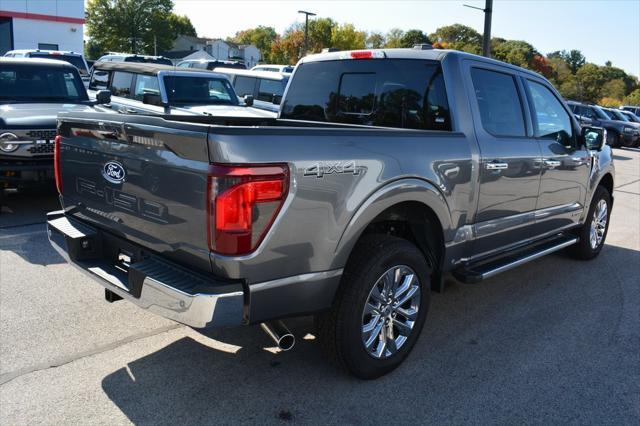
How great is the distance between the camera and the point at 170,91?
32.4 feet

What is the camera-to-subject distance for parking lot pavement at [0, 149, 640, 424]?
118 inches

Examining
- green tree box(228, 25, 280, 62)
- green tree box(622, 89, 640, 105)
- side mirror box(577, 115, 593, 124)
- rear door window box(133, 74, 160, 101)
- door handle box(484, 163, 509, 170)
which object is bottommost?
door handle box(484, 163, 509, 170)

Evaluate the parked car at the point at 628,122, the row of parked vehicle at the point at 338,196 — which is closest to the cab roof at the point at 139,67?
the row of parked vehicle at the point at 338,196

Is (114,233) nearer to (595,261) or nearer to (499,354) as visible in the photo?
(499,354)

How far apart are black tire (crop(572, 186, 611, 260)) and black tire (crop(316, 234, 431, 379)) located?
3.35 m

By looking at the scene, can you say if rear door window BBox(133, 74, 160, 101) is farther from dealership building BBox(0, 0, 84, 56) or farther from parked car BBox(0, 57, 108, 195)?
dealership building BBox(0, 0, 84, 56)

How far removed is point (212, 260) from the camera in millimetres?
2629

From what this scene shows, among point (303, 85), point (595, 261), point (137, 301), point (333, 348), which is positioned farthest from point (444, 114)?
point (595, 261)

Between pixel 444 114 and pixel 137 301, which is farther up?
pixel 444 114

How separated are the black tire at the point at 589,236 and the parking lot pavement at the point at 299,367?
42.8 inches

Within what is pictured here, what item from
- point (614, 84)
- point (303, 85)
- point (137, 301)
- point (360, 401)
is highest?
point (614, 84)

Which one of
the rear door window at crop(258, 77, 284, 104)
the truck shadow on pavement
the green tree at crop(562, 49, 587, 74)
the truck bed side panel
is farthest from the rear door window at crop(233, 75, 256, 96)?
the green tree at crop(562, 49, 587, 74)

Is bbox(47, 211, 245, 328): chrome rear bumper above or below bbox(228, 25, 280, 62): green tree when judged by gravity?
below

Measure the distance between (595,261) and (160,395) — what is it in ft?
16.7
